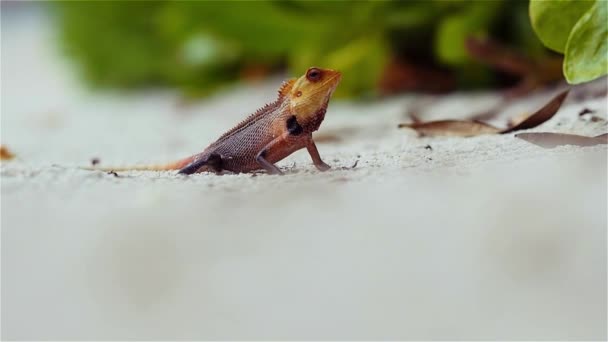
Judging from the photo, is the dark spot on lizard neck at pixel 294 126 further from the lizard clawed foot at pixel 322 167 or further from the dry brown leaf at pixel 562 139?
the dry brown leaf at pixel 562 139

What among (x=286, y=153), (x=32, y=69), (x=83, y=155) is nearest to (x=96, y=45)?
(x=32, y=69)

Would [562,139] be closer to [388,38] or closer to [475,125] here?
[475,125]

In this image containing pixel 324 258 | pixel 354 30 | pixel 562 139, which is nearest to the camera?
pixel 324 258

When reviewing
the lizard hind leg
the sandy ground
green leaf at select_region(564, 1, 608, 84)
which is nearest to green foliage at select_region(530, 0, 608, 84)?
green leaf at select_region(564, 1, 608, 84)

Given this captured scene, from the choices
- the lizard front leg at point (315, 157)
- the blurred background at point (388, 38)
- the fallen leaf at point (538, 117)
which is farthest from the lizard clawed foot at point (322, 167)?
the blurred background at point (388, 38)

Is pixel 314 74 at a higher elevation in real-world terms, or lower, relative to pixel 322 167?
higher

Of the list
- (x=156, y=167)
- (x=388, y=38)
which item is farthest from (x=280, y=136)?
(x=388, y=38)
